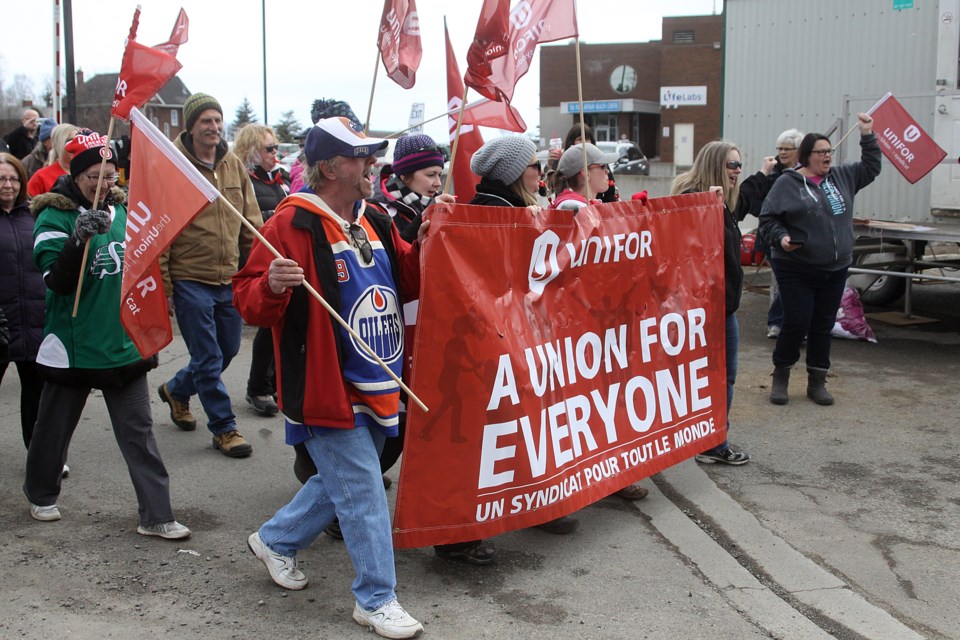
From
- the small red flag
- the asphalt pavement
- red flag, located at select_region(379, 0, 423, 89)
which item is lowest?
the asphalt pavement

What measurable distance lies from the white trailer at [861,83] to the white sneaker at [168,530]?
722 centimetres

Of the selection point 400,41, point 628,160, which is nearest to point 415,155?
point 400,41

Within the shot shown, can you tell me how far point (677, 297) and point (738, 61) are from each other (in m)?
6.99

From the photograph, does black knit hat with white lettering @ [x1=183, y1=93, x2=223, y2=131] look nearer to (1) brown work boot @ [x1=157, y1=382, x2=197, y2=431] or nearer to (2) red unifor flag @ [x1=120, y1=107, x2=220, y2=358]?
(1) brown work boot @ [x1=157, y1=382, x2=197, y2=431]

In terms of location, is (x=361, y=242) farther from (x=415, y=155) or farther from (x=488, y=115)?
(x=488, y=115)

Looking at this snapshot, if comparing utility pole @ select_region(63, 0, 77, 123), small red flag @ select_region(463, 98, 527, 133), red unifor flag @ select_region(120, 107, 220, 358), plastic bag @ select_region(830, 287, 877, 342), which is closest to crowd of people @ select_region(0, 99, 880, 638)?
red unifor flag @ select_region(120, 107, 220, 358)

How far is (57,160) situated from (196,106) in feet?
5.11

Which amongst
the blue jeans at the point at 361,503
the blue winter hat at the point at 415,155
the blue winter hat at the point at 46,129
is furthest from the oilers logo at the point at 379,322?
the blue winter hat at the point at 46,129

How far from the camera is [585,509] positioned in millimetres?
5148

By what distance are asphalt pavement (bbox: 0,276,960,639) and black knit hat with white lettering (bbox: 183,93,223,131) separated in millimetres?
2024

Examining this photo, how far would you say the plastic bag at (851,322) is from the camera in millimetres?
9523

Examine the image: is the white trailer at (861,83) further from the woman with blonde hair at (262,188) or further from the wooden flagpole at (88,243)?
the wooden flagpole at (88,243)

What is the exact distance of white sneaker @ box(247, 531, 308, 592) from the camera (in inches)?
160

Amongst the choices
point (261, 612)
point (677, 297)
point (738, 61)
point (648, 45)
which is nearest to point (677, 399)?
point (677, 297)
